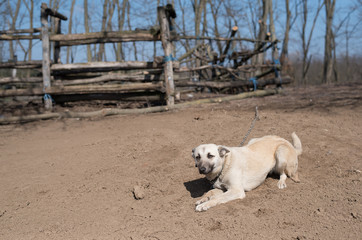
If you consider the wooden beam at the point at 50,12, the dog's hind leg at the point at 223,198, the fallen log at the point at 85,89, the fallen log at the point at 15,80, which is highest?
the wooden beam at the point at 50,12

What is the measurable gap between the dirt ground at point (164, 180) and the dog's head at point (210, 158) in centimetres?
46

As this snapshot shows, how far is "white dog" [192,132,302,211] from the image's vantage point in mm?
3793

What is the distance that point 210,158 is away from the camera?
12.5 feet

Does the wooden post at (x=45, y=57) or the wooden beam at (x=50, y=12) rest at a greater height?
the wooden beam at (x=50, y=12)

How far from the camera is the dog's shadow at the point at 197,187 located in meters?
4.16

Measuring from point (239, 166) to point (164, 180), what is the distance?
46.6 inches

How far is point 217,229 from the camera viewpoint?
314 centimetres

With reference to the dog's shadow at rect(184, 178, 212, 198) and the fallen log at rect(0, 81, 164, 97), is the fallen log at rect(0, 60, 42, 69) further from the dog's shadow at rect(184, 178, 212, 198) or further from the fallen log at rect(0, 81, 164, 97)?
the dog's shadow at rect(184, 178, 212, 198)

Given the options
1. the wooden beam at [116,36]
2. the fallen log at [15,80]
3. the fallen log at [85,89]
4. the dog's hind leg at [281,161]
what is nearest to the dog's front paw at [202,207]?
the dog's hind leg at [281,161]

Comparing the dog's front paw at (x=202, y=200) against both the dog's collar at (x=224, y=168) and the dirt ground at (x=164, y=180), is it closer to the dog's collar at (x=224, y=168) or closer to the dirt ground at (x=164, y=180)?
the dirt ground at (x=164, y=180)

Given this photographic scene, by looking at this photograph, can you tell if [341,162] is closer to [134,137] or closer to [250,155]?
[250,155]

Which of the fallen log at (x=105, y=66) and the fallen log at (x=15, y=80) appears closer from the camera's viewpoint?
the fallen log at (x=105, y=66)

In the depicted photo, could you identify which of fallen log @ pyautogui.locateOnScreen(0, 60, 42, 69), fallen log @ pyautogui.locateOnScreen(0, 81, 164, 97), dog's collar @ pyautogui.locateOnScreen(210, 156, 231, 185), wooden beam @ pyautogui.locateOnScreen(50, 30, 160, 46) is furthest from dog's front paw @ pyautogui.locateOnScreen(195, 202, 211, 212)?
fallen log @ pyautogui.locateOnScreen(0, 60, 42, 69)

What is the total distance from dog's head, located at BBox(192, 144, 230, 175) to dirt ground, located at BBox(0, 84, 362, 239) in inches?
18.1
